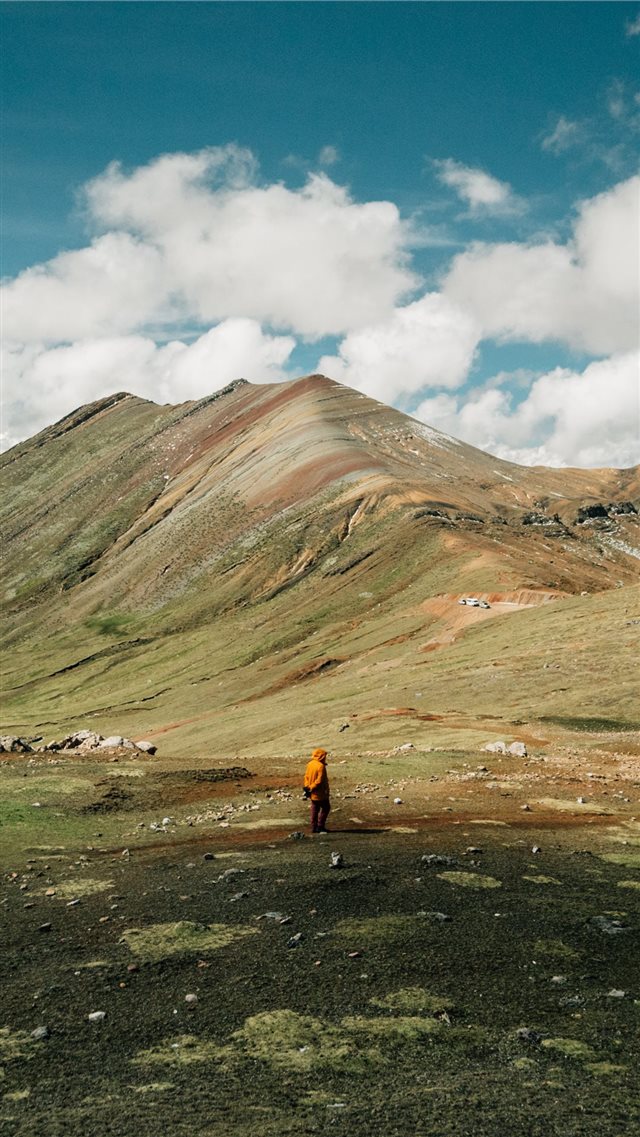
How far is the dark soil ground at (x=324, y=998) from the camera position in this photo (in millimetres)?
10859

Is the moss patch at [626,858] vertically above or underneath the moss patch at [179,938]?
underneath

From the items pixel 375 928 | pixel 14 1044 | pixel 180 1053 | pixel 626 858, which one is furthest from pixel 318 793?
pixel 14 1044

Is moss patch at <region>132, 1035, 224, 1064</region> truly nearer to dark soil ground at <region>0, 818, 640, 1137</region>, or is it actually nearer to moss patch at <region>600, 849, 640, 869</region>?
dark soil ground at <region>0, 818, 640, 1137</region>

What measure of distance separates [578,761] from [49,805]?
1070 inches

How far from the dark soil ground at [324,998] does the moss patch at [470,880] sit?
0.43 feet

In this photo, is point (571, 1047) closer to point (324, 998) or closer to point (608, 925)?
point (324, 998)

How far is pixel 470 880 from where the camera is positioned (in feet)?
66.4

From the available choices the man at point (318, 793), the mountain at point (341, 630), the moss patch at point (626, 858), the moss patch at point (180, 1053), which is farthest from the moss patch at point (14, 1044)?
the mountain at point (341, 630)

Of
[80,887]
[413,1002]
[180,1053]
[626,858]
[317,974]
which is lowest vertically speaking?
[626,858]

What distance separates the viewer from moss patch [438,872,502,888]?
1991cm

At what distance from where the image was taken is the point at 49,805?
2805cm

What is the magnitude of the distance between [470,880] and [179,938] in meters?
7.92

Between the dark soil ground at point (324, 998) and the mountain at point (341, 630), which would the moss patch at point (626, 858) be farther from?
the mountain at point (341, 630)

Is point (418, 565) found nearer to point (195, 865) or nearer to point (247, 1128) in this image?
point (195, 865)
